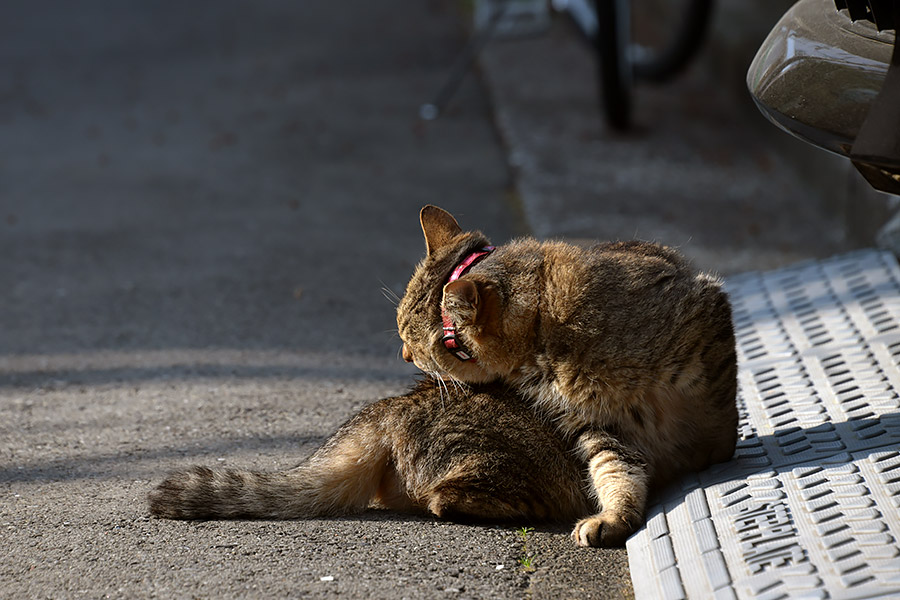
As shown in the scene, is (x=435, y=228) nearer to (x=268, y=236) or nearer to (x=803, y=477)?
(x=803, y=477)

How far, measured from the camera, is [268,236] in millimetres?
5762

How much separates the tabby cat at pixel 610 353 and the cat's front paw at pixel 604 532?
0.01 meters

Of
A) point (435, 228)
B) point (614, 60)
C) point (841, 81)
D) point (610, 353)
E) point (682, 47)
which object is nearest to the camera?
point (841, 81)

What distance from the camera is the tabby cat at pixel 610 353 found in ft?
9.18

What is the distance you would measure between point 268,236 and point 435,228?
2.66 metres

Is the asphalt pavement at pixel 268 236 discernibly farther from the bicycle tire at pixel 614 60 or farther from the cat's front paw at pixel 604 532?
the bicycle tire at pixel 614 60

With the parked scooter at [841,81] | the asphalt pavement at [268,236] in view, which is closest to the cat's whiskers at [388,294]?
the asphalt pavement at [268,236]

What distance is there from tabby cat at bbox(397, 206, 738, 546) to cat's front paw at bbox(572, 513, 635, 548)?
0.05 feet

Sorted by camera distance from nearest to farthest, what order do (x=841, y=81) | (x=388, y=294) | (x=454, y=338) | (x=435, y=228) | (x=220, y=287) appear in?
(x=841, y=81), (x=454, y=338), (x=435, y=228), (x=388, y=294), (x=220, y=287)

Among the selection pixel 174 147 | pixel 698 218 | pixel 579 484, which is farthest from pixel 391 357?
pixel 174 147

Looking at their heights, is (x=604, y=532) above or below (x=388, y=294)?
above

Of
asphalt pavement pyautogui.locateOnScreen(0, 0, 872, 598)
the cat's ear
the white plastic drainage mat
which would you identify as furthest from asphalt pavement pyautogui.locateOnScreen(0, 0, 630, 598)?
the cat's ear

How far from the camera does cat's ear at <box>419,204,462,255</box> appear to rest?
3303mm

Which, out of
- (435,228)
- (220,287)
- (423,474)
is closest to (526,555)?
(423,474)
